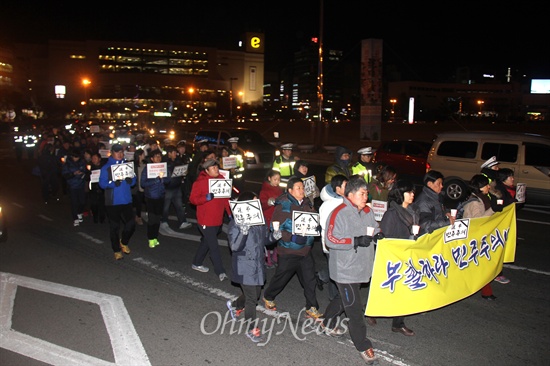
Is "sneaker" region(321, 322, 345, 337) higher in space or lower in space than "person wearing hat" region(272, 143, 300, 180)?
lower

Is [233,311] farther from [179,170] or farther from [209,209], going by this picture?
[179,170]

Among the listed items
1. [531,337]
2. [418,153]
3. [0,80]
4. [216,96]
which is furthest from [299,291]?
[0,80]

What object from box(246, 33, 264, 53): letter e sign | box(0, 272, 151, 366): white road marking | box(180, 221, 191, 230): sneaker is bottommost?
box(0, 272, 151, 366): white road marking

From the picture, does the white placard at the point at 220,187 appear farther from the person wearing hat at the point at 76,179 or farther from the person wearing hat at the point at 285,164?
the person wearing hat at the point at 76,179

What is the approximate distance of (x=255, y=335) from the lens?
17.0 ft

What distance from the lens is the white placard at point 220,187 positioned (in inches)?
276

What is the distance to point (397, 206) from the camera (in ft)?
16.8

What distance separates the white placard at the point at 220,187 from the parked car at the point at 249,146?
12.6 meters

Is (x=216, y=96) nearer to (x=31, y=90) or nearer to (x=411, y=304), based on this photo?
(x=31, y=90)

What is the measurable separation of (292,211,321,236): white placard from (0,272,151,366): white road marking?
2.03 m

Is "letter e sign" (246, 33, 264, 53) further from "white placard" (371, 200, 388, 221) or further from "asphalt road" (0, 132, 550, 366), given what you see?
"white placard" (371, 200, 388, 221)

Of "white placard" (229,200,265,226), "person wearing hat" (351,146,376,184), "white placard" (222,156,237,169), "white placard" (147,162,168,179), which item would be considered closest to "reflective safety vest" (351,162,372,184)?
"person wearing hat" (351,146,376,184)

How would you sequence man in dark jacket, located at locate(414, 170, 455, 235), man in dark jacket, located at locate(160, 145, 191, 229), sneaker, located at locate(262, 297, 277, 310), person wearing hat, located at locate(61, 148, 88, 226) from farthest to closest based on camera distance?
person wearing hat, located at locate(61, 148, 88, 226)
man in dark jacket, located at locate(160, 145, 191, 229)
sneaker, located at locate(262, 297, 277, 310)
man in dark jacket, located at locate(414, 170, 455, 235)

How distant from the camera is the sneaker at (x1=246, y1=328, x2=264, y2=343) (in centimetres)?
516
